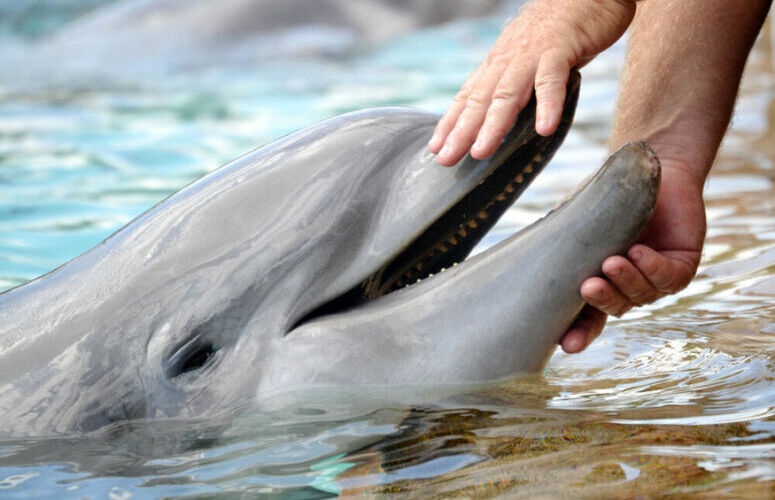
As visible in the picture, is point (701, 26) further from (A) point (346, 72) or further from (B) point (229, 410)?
(A) point (346, 72)

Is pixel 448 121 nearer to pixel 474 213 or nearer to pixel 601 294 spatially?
pixel 474 213

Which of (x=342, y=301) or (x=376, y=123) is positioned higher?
(x=376, y=123)

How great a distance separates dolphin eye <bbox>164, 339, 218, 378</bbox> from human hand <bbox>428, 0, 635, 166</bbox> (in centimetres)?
87

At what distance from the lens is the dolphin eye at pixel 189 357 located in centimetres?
320

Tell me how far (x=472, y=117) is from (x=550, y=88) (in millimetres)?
239

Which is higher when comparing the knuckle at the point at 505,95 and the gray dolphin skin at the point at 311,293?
the knuckle at the point at 505,95

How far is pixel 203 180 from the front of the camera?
11.2 feet

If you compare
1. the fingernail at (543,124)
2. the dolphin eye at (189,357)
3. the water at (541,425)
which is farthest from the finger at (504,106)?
the dolphin eye at (189,357)

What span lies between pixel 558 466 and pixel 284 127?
8.30m

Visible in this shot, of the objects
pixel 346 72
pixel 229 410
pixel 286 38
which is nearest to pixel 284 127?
pixel 346 72

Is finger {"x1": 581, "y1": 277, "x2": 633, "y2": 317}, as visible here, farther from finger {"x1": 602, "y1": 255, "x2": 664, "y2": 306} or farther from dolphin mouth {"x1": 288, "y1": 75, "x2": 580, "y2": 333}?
dolphin mouth {"x1": 288, "y1": 75, "x2": 580, "y2": 333}

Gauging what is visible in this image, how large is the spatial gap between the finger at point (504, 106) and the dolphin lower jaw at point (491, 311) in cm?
26

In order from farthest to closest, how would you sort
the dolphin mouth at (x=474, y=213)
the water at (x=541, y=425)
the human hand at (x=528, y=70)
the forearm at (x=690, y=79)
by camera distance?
1. the forearm at (x=690, y=79)
2. the dolphin mouth at (x=474, y=213)
3. the human hand at (x=528, y=70)
4. the water at (x=541, y=425)

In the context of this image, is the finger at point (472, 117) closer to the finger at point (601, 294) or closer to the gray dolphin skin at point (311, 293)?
the gray dolphin skin at point (311, 293)
